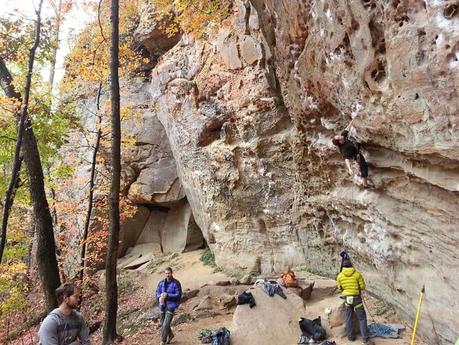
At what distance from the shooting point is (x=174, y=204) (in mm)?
21594

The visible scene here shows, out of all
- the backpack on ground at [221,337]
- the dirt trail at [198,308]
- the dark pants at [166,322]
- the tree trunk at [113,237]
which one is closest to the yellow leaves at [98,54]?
the tree trunk at [113,237]

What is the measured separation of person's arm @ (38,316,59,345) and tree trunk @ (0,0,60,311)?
520 cm

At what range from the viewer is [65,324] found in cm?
432

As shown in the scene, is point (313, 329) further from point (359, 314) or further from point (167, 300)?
point (167, 300)

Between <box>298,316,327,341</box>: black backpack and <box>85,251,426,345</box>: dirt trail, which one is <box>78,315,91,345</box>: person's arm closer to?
<box>85,251,426,345</box>: dirt trail

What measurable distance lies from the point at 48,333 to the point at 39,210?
5.79m

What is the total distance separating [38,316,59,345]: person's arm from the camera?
4137mm

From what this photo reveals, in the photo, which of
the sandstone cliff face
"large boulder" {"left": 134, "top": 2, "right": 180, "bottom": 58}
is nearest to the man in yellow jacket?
the sandstone cliff face

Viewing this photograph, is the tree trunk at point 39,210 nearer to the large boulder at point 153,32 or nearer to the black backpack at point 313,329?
the black backpack at point 313,329

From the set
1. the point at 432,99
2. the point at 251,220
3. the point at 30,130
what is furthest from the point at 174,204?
the point at 432,99

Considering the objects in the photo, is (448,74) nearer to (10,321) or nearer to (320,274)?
(320,274)

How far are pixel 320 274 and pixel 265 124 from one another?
5.55 metres

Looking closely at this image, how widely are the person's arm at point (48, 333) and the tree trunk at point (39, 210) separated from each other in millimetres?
5196

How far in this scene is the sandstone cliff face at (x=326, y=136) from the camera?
6.30 metres
